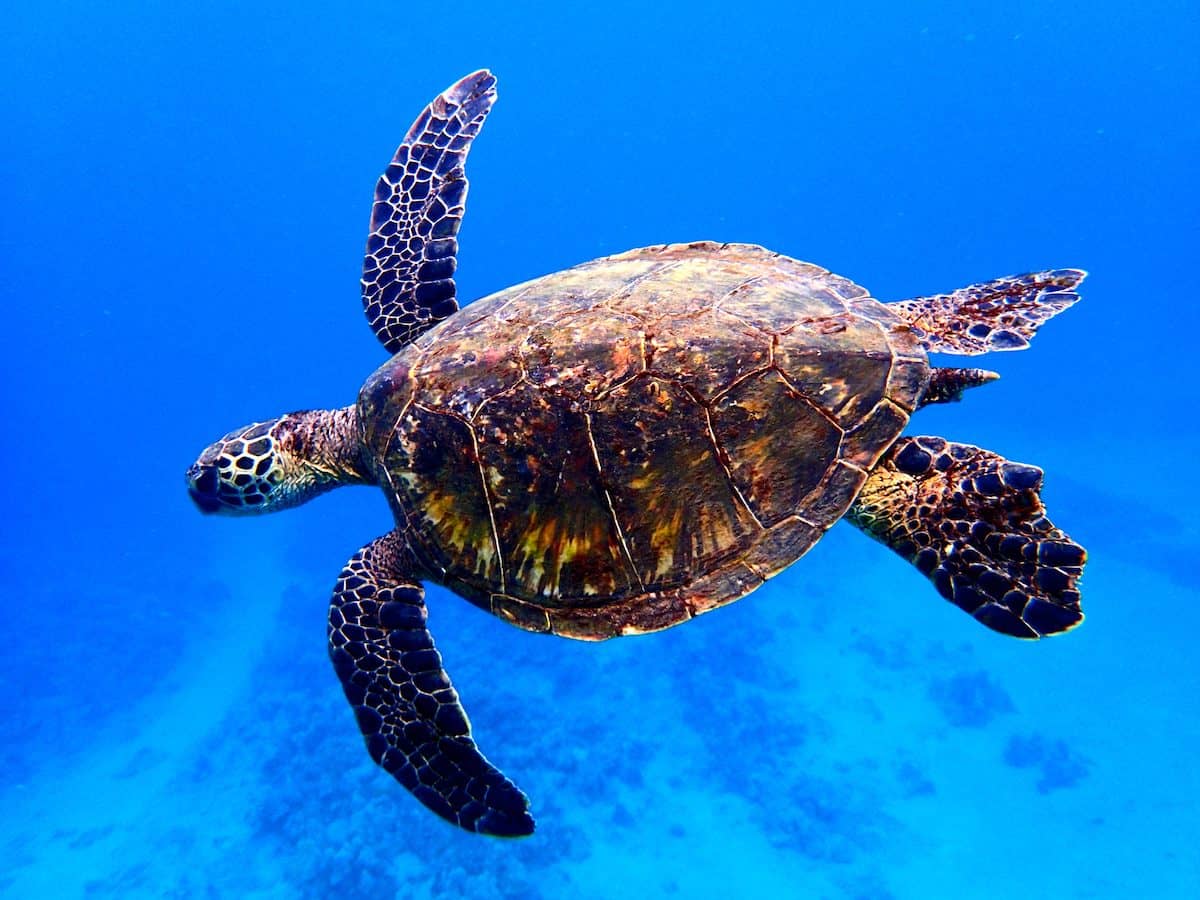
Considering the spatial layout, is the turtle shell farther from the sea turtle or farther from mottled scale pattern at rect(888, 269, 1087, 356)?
mottled scale pattern at rect(888, 269, 1087, 356)

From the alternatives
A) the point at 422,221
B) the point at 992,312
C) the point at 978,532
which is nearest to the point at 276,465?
the point at 422,221

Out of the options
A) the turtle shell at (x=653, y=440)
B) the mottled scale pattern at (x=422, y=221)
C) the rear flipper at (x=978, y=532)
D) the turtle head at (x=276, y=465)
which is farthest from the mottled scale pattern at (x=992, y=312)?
the turtle head at (x=276, y=465)

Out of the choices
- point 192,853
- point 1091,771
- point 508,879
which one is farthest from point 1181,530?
point 192,853

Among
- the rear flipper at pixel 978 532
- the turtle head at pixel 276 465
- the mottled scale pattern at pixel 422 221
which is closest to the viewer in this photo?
the rear flipper at pixel 978 532

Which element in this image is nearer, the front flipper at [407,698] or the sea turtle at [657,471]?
the sea turtle at [657,471]

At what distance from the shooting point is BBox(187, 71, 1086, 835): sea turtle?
3.29 m

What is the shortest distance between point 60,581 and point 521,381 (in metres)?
21.6

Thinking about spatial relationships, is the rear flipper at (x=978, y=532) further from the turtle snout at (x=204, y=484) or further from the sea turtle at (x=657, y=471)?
the turtle snout at (x=204, y=484)

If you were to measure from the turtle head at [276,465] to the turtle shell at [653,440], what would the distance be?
4.77ft

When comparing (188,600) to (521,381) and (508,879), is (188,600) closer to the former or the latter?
(508,879)

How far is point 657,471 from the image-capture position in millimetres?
3340

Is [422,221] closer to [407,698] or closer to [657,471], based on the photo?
[657,471]

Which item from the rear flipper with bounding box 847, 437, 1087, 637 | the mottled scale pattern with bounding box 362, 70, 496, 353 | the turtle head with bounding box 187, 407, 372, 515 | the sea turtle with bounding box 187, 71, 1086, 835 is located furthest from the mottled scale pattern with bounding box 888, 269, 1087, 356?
the turtle head with bounding box 187, 407, 372, 515

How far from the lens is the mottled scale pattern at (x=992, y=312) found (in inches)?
149
